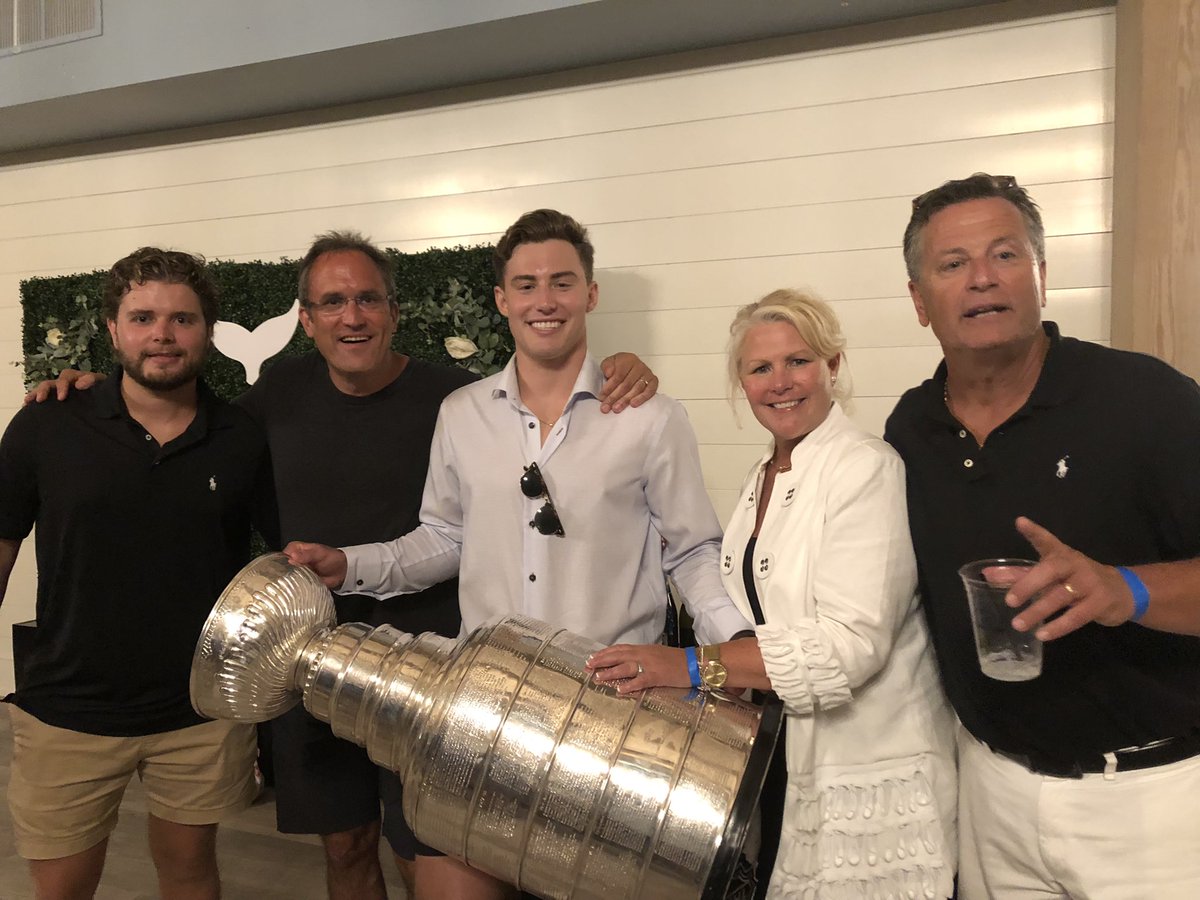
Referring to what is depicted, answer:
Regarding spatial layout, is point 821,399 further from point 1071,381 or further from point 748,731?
point 748,731

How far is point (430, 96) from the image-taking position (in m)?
3.36

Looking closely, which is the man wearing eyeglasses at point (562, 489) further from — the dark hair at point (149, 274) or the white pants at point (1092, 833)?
the dark hair at point (149, 274)

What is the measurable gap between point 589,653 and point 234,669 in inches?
24.3

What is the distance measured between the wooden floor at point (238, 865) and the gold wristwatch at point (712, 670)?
1.95m

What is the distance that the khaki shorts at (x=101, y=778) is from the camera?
73.6 inches

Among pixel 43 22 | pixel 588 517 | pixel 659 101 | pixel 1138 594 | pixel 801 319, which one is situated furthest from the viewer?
pixel 43 22

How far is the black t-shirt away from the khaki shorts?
475 mm

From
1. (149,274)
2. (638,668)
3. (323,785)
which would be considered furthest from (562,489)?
(149,274)

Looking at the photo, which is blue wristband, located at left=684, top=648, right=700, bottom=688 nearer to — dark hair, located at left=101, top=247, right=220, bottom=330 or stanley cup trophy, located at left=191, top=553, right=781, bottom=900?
stanley cup trophy, located at left=191, top=553, right=781, bottom=900

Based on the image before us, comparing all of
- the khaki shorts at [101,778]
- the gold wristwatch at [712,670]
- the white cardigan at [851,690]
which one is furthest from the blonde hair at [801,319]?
the khaki shorts at [101,778]

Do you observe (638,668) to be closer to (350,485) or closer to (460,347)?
(350,485)

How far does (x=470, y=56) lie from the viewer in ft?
9.76

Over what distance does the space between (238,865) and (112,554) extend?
1524 mm

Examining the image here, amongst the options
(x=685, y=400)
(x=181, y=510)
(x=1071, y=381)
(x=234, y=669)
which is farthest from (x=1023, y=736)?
(x=685, y=400)
